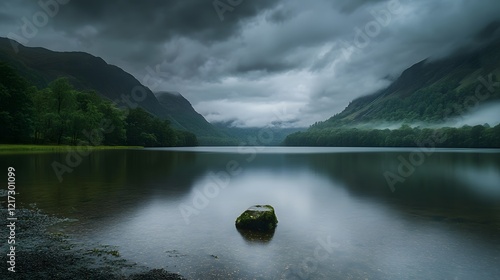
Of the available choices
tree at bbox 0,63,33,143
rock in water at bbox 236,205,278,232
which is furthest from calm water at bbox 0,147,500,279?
tree at bbox 0,63,33,143

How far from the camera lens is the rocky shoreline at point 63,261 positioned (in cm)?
1242

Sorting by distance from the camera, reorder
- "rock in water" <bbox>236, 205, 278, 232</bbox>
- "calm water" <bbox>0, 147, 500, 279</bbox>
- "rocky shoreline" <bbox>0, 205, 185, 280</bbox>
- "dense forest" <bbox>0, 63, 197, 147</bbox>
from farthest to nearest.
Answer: "dense forest" <bbox>0, 63, 197, 147</bbox>
"rock in water" <bbox>236, 205, 278, 232</bbox>
"calm water" <bbox>0, 147, 500, 279</bbox>
"rocky shoreline" <bbox>0, 205, 185, 280</bbox>

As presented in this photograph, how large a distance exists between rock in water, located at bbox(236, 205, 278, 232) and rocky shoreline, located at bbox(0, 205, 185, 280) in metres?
8.14

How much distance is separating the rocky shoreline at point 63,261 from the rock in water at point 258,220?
814 cm

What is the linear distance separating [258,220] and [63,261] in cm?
1100

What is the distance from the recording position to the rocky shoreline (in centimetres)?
1242

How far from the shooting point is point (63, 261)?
45.1 ft

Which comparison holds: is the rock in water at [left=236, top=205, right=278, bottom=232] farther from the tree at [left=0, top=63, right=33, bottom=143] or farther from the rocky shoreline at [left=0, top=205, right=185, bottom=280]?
the tree at [left=0, top=63, right=33, bottom=143]

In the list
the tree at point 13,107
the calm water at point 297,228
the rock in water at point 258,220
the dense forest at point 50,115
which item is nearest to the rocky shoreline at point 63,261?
the calm water at point 297,228

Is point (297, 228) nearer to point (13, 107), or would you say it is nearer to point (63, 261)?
point (63, 261)

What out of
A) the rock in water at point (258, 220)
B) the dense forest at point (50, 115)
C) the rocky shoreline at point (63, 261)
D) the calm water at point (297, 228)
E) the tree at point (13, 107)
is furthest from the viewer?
the dense forest at point (50, 115)

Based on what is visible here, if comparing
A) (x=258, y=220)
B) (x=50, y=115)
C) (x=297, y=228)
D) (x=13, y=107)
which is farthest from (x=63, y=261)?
(x=50, y=115)

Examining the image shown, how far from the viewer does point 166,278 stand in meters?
12.5

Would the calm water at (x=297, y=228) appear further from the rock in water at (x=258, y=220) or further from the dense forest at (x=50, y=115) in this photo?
the dense forest at (x=50, y=115)
